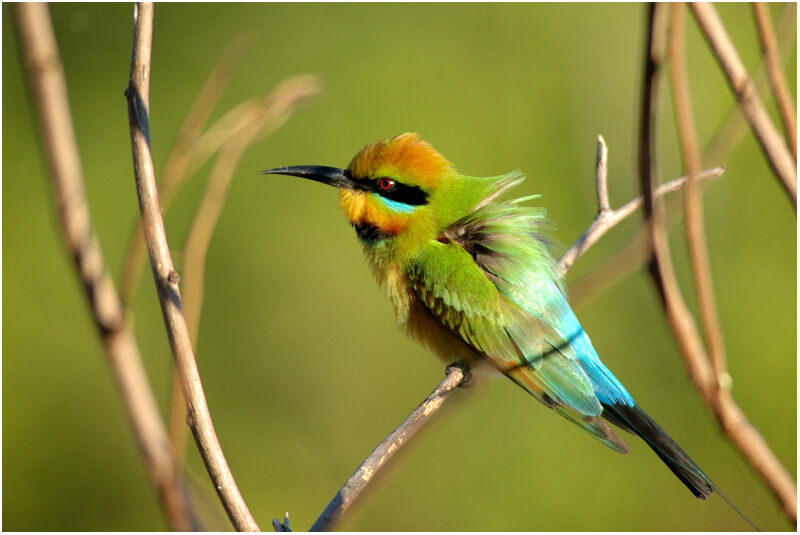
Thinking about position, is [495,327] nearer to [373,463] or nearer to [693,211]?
[373,463]

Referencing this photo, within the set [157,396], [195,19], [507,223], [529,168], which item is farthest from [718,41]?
[195,19]

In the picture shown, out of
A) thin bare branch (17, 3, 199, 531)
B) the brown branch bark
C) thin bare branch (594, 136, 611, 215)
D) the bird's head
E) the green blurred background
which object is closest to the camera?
thin bare branch (17, 3, 199, 531)

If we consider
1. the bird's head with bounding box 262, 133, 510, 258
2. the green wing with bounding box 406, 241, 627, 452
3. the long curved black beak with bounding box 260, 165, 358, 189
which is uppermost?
the long curved black beak with bounding box 260, 165, 358, 189

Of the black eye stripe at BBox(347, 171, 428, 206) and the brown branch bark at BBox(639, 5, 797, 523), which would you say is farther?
the black eye stripe at BBox(347, 171, 428, 206)

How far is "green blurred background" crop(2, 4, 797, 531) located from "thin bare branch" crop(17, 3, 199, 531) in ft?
8.14

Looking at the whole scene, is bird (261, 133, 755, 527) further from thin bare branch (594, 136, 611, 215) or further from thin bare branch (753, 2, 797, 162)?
thin bare branch (753, 2, 797, 162)

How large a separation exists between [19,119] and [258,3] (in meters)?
1.11

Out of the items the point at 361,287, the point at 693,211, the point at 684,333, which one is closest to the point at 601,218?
the point at 693,211

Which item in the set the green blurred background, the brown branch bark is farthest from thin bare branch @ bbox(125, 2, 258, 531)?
the green blurred background

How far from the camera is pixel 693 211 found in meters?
0.74

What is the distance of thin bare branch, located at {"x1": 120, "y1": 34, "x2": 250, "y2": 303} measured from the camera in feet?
2.28

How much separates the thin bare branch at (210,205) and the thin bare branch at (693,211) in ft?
1.45

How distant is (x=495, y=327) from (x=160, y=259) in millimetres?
1106

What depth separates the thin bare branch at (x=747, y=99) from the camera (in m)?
0.81
